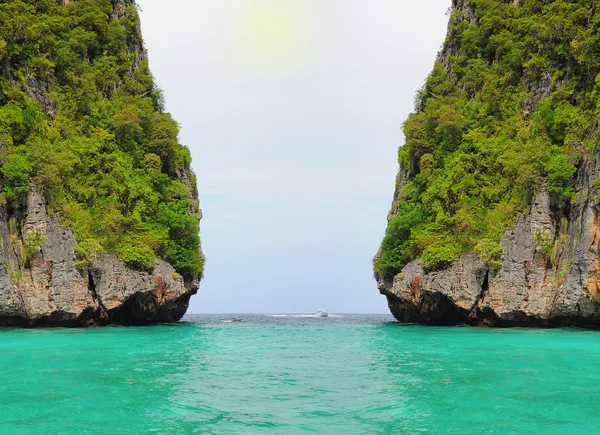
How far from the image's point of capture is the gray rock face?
2319 cm

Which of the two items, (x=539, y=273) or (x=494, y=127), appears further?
(x=494, y=127)

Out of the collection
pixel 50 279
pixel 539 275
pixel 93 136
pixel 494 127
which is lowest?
pixel 50 279

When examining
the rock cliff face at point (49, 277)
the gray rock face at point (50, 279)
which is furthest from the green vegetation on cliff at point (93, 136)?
the gray rock face at point (50, 279)

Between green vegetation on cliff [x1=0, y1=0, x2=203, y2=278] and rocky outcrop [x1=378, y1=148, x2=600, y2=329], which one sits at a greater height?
green vegetation on cliff [x1=0, y1=0, x2=203, y2=278]

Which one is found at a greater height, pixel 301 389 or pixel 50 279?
pixel 50 279

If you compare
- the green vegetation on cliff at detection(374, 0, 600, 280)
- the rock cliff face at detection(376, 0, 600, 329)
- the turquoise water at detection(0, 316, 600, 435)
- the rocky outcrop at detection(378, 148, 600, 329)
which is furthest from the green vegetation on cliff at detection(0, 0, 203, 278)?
the rocky outcrop at detection(378, 148, 600, 329)

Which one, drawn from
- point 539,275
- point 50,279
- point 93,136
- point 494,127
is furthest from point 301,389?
point 93,136

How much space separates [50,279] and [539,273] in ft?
75.0

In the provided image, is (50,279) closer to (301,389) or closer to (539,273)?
(301,389)

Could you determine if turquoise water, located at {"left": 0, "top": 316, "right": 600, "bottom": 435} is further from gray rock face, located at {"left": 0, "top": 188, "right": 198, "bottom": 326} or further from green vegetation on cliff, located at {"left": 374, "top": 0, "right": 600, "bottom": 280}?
green vegetation on cliff, located at {"left": 374, "top": 0, "right": 600, "bottom": 280}

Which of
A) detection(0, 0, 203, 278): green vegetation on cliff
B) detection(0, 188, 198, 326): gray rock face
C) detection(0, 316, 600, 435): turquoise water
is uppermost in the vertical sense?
detection(0, 0, 203, 278): green vegetation on cliff

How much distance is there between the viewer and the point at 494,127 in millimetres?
31141

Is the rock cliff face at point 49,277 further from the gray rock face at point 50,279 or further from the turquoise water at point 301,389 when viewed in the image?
the turquoise water at point 301,389

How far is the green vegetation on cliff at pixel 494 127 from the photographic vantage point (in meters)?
25.2
